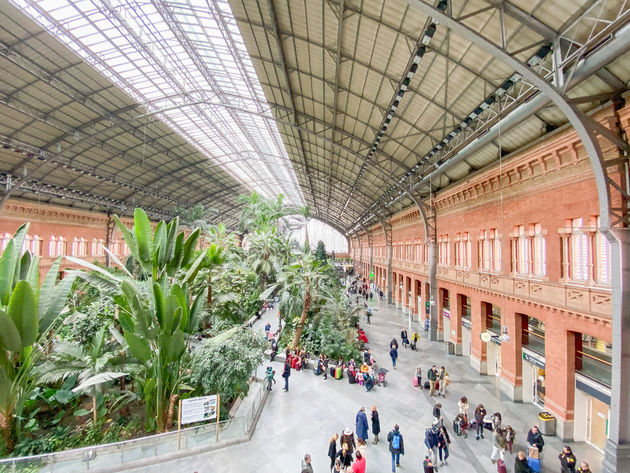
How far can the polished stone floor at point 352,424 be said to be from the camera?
25.2 ft

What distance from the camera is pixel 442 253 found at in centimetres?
1906

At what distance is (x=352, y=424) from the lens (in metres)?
9.51

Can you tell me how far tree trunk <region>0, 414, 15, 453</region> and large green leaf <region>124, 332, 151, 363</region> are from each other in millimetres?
3249

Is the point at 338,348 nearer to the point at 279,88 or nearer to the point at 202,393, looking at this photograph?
the point at 202,393

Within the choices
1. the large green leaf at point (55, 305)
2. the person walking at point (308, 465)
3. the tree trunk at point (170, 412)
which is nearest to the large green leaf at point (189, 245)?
the large green leaf at point (55, 305)

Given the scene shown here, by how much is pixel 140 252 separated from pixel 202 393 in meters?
4.96

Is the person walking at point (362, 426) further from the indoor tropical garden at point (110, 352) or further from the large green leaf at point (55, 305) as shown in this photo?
the large green leaf at point (55, 305)

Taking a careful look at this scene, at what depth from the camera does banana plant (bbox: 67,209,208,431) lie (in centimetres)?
788

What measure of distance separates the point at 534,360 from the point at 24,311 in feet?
48.5

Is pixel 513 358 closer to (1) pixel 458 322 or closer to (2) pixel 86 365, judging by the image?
(1) pixel 458 322

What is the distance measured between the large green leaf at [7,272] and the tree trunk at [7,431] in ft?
9.28

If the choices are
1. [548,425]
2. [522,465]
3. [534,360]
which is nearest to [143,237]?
[522,465]

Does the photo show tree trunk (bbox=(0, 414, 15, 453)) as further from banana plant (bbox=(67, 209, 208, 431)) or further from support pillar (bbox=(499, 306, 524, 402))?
support pillar (bbox=(499, 306, 524, 402))

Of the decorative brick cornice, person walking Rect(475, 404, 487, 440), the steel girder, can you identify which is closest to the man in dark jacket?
the steel girder
